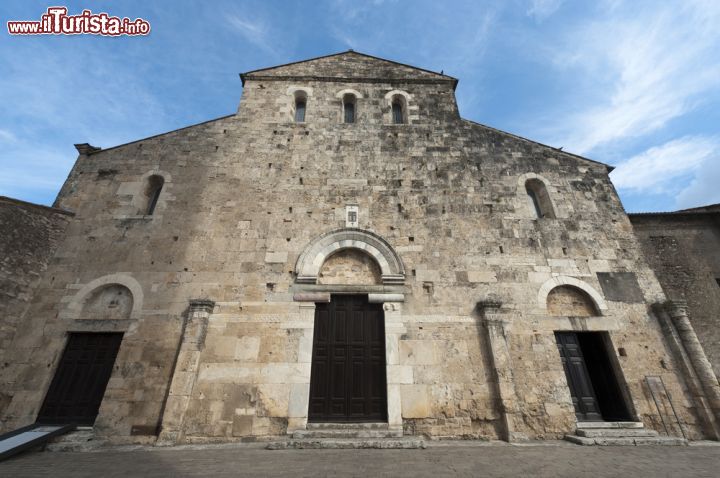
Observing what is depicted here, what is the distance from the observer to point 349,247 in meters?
8.24

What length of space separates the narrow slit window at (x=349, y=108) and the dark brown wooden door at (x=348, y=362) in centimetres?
638

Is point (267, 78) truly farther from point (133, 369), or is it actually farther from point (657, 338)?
point (657, 338)

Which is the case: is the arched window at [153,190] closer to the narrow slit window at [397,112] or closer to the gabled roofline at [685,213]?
the narrow slit window at [397,112]

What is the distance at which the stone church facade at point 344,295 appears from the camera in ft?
21.7

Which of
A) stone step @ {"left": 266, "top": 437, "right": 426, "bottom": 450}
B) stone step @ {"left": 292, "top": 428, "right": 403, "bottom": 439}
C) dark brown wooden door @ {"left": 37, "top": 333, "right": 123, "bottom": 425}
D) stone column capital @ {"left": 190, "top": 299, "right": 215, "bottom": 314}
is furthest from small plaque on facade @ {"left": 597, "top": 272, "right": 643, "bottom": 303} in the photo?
dark brown wooden door @ {"left": 37, "top": 333, "right": 123, "bottom": 425}

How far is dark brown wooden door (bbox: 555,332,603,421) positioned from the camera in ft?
23.0

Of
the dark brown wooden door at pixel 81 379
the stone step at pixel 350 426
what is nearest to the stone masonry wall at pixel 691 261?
the stone step at pixel 350 426

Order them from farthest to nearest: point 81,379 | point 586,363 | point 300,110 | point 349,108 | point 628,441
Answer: point 349,108 → point 300,110 → point 586,363 → point 81,379 → point 628,441

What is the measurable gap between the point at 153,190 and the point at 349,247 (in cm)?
636

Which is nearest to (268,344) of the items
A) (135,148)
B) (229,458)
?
(229,458)

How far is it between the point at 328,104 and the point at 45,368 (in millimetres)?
10265

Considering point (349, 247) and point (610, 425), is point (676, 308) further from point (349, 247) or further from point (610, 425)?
point (349, 247)

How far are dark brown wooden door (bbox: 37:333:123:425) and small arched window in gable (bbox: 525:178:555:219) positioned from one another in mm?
11751

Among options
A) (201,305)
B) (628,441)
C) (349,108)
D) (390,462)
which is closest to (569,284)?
(628,441)
